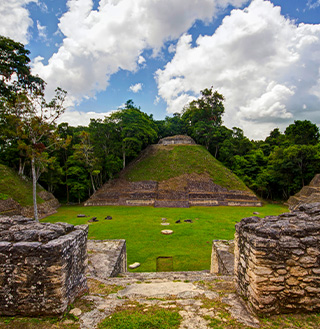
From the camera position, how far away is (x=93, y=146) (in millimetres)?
26844

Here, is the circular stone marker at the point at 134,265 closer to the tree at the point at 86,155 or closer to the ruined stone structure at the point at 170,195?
the ruined stone structure at the point at 170,195

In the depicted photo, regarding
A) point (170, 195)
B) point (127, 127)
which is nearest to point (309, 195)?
point (170, 195)

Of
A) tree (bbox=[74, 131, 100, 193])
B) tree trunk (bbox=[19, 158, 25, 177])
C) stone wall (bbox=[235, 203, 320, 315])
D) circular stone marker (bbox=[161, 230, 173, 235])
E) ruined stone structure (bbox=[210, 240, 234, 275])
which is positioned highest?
tree (bbox=[74, 131, 100, 193])

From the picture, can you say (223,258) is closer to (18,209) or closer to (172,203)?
(172,203)

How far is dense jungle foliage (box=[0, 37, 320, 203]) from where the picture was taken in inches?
609

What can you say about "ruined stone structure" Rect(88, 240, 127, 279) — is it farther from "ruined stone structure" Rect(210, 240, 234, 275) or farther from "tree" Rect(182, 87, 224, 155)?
"tree" Rect(182, 87, 224, 155)

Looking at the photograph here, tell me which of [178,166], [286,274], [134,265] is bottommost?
[134,265]

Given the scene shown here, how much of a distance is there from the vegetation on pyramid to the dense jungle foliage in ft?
9.11

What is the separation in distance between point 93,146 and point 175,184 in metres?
12.7

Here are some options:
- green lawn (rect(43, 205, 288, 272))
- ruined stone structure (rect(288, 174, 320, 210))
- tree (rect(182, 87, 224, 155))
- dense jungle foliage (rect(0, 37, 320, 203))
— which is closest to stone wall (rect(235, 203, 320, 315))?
green lawn (rect(43, 205, 288, 272))

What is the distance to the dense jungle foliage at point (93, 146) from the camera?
15.5m

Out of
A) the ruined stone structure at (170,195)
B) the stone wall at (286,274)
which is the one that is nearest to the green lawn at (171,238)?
the stone wall at (286,274)

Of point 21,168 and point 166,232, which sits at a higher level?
point 21,168

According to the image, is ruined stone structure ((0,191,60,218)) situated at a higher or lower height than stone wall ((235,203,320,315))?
lower
